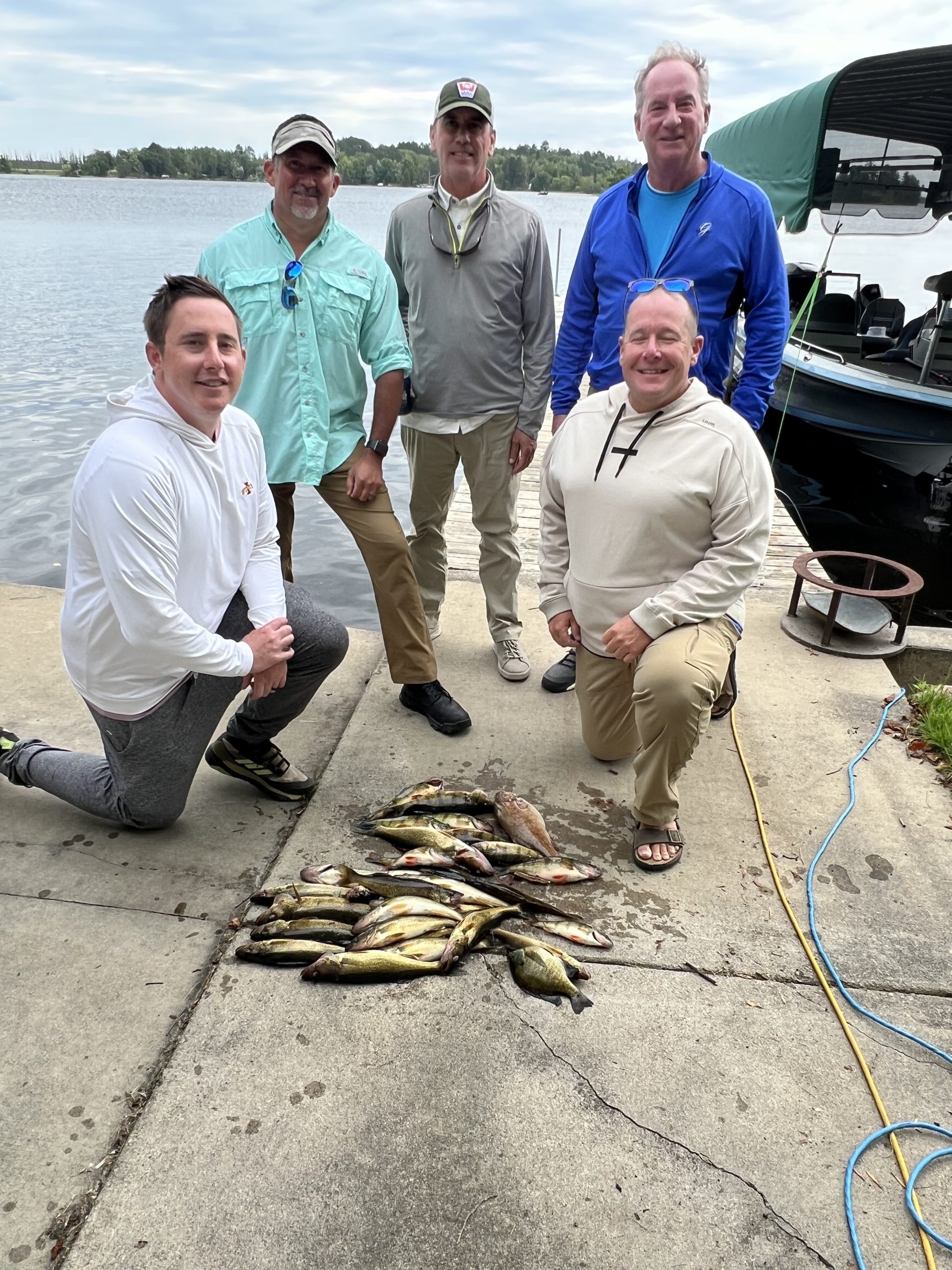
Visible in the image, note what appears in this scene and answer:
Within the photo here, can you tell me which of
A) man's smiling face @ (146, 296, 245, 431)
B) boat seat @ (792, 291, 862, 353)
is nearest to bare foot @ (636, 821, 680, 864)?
man's smiling face @ (146, 296, 245, 431)

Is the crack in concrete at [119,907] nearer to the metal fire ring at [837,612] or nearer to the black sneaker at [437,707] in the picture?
the black sneaker at [437,707]

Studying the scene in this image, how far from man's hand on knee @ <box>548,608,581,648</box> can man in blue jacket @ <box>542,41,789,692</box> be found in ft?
3.56

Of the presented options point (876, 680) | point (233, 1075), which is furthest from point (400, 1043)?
point (876, 680)

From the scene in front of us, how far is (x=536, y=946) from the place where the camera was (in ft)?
8.25

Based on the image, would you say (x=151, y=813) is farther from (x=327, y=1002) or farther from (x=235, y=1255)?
(x=235, y=1255)

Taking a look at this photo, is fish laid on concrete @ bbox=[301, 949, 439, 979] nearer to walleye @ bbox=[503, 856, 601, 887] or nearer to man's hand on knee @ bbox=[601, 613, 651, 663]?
walleye @ bbox=[503, 856, 601, 887]

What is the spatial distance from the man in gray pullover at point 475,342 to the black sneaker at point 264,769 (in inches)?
52.1

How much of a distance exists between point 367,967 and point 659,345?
2168 millimetres

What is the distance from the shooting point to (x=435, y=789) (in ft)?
10.5

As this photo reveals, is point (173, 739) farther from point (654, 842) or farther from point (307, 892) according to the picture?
point (654, 842)

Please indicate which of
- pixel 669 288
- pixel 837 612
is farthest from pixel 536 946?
pixel 837 612

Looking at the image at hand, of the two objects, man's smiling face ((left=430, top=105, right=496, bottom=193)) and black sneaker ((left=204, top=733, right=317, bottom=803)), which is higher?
man's smiling face ((left=430, top=105, right=496, bottom=193))

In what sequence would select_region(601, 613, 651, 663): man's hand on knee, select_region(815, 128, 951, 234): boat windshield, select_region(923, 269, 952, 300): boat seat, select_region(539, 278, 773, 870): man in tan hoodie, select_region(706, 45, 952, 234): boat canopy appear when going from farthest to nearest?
1. select_region(815, 128, 951, 234): boat windshield
2. select_region(923, 269, 952, 300): boat seat
3. select_region(706, 45, 952, 234): boat canopy
4. select_region(601, 613, 651, 663): man's hand on knee
5. select_region(539, 278, 773, 870): man in tan hoodie

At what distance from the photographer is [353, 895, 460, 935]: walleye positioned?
258cm
